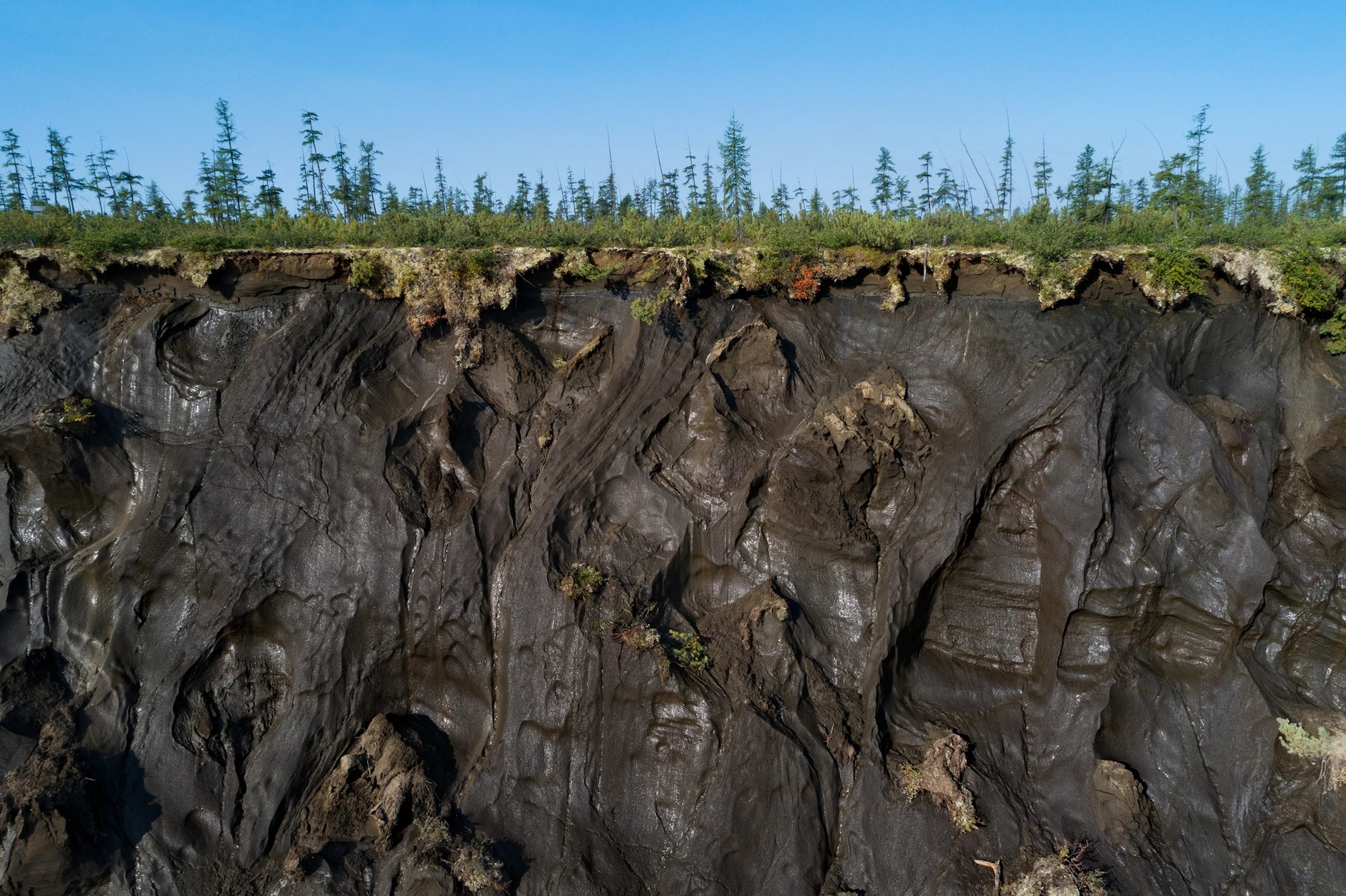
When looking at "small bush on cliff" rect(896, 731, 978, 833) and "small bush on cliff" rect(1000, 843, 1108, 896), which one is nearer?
"small bush on cliff" rect(1000, 843, 1108, 896)

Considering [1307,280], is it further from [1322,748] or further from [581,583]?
[581,583]

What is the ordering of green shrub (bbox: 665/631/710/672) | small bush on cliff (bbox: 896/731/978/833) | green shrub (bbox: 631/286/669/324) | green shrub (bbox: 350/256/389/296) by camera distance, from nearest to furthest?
small bush on cliff (bbox: 896/731/978/833) < green shrub (bbox: 665/631/710/672) < green shrub (bbox: 350/256/389/296) < green shrub (bbox: 631/286/669/324)

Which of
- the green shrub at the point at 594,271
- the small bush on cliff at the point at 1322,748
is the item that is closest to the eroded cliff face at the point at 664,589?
the small bush on cliff at the point at 1322,748

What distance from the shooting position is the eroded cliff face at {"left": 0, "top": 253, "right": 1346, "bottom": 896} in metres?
8.64

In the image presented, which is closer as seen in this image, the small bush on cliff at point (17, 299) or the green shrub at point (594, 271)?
the small bush on cliff at point (17, 299)

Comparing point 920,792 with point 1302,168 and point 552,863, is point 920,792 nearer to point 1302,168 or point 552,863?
point 552,863

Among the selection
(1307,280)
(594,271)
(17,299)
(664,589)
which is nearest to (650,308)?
(594,271)

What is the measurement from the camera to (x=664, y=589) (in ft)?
30.9

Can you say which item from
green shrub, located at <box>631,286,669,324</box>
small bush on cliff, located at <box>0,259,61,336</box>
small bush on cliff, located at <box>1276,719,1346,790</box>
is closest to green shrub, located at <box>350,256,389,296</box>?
green shrub, located at <box>631,286,669,324</box>

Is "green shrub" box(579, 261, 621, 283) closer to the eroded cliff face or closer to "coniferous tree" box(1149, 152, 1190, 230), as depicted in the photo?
the eroded cliff face

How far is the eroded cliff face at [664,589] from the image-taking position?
28.3 feet

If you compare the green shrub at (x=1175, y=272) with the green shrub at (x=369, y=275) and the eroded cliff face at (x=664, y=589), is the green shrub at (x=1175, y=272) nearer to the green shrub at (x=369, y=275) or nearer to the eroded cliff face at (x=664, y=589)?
the eroded cliff face at (x=664, y=589)

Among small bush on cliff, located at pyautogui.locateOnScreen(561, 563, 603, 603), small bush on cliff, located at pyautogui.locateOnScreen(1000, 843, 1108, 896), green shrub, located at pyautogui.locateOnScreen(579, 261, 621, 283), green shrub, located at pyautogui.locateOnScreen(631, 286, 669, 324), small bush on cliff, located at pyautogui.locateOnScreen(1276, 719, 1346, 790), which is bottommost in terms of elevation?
small bush on cliff, located at pyautogui.locateOnScreen(1000, 843, 1108, 896)

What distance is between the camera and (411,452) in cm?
997
